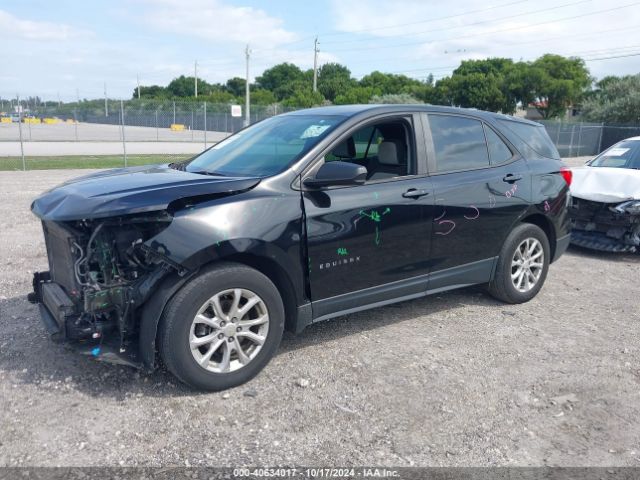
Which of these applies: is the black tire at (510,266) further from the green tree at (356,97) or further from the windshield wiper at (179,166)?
the green tree at (356,97)

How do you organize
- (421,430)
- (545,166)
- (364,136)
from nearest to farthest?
(421,430), (364,136), (545,166)

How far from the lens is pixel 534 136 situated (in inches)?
224

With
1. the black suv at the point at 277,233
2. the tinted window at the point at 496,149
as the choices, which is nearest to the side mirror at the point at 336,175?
the black suv at the point at 277,233

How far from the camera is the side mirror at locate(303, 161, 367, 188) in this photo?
381cm

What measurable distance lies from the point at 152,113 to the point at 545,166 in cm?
3731

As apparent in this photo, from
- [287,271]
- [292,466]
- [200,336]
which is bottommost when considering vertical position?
[292,466]

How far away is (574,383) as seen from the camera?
3.94 m

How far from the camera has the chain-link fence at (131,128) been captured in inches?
1123

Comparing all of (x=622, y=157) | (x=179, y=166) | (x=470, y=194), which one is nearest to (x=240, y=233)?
(x=179, y=166)

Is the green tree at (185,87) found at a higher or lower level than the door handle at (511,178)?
higher

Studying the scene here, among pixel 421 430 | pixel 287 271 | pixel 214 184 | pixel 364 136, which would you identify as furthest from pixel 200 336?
pixel 364 136

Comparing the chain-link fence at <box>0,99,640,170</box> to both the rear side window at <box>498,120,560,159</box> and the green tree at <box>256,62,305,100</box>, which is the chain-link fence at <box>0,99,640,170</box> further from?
the green tree at <box>256,62,305,100</box>

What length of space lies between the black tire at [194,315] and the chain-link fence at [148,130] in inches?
808

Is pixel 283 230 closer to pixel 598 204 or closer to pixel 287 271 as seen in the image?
pixel 287 271
